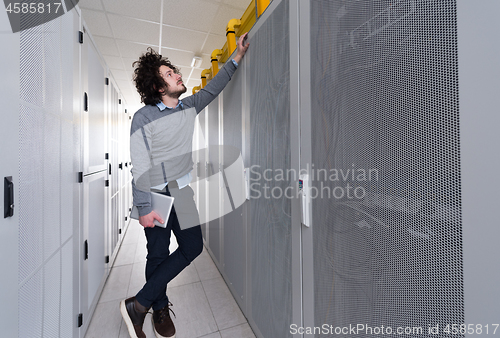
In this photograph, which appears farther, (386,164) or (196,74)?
(196,74)

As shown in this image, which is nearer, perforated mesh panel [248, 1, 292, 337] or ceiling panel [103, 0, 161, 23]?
perforated mesh panel [248, 1, 292, 337]

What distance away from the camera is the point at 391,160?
0.53 meters

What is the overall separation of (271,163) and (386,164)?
2.21 feet

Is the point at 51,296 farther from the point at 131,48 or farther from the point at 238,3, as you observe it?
the point at 131,48

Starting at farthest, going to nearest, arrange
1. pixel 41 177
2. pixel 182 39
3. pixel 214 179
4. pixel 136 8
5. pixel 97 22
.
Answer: pixel 182 39 → pixel 97 22 → pixel 136 8 → pixel 214 179 → pixel 41 177

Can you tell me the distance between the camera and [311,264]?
863 millimetres

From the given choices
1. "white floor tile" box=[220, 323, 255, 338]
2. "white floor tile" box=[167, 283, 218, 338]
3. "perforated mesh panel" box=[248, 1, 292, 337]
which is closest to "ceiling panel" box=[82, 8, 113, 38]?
"perforated mesh panel" box=[248, 1, 292, 337]

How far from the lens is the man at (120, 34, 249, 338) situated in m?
1.43

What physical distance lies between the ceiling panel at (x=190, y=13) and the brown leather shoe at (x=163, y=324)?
2.90 metres

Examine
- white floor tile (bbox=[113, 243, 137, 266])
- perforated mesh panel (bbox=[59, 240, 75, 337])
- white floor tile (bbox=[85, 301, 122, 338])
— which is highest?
perforated mesh panel (bbox=[59, 240, 75, 337])

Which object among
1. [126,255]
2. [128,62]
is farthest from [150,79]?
[128,62]

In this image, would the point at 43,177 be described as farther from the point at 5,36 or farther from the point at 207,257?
the point at 207,257

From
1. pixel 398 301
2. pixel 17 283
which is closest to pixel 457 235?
pixel 398 301

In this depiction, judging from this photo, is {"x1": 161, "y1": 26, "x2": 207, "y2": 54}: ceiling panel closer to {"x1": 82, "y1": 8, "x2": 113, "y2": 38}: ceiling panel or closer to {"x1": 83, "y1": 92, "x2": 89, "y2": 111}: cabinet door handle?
{"x1": 82, "y1": 8, "x2": 113, "y2": 38}: ceiling panel
